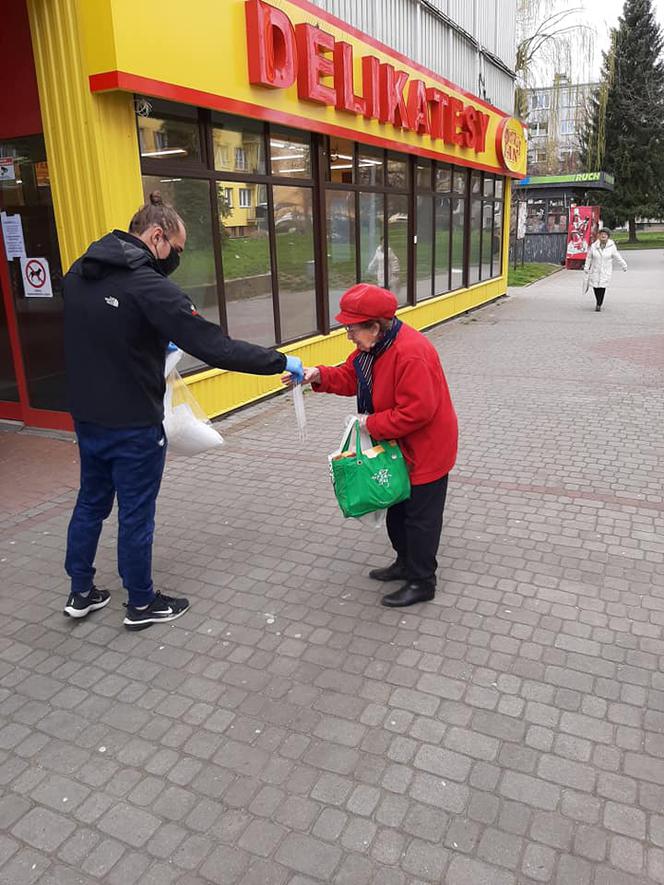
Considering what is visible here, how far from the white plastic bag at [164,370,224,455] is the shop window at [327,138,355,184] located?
6211 millimetres

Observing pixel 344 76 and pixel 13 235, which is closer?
pixel 13 235

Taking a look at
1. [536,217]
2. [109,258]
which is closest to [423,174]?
[109,258]

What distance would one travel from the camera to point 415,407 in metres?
3.31

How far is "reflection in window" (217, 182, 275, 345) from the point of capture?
24.0 feet

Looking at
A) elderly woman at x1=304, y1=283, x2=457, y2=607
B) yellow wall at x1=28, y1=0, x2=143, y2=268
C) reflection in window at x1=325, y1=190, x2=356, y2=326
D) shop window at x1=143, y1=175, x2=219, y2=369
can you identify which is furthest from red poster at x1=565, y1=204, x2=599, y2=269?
elderly woman at x1=304, y1=283, x2=457, y2=607

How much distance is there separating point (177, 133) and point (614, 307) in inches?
493

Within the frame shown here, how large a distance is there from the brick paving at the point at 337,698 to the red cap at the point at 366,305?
1524mm

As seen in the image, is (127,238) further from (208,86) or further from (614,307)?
(614,307)

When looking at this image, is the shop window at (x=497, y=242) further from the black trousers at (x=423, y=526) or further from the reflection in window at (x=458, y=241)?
the black trousers at (x=423, y=526)

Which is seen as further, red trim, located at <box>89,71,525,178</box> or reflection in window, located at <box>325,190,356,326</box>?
reflection in window, located at <box>325,190,356,326</box>

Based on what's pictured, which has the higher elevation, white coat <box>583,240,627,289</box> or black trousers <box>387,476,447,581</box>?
white coat <box>583,240,627,289</box>

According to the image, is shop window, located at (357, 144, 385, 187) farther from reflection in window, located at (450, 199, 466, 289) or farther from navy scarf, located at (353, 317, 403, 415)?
navy scarf, located at (353, 317, 403, 415)

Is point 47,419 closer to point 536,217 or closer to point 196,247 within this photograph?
point 196,247

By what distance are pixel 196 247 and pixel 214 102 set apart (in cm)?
129
